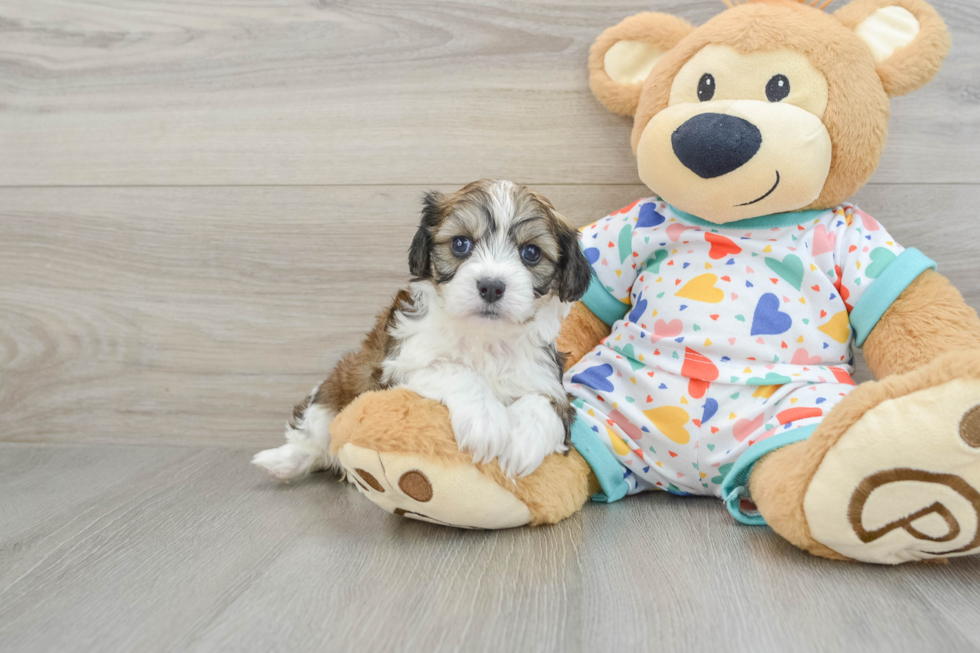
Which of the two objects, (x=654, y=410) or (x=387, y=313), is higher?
(x=387, y=313)

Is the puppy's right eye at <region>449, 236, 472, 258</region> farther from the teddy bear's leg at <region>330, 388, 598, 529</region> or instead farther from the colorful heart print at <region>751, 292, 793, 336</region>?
the colorful heart print at <region>751, 292, 793, 336</region>

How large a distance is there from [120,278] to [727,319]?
168 centimetres

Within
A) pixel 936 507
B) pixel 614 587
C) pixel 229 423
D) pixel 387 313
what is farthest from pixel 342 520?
pixel 936 507

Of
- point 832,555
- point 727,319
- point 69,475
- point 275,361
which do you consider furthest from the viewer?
point 275,361

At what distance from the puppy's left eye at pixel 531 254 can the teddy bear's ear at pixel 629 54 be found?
557 mm

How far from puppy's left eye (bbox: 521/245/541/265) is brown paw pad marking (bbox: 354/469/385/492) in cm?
49

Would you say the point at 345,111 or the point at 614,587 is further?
the point at 345,111

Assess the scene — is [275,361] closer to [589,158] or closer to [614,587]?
[589,158]

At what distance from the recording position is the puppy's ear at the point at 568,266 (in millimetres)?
1415

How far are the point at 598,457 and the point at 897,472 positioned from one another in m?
0.56

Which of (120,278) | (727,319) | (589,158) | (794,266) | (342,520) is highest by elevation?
(589,158)

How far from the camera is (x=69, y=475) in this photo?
6.10 ft

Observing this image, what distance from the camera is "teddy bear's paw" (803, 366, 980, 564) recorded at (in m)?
1.05

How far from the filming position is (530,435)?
1.31m
